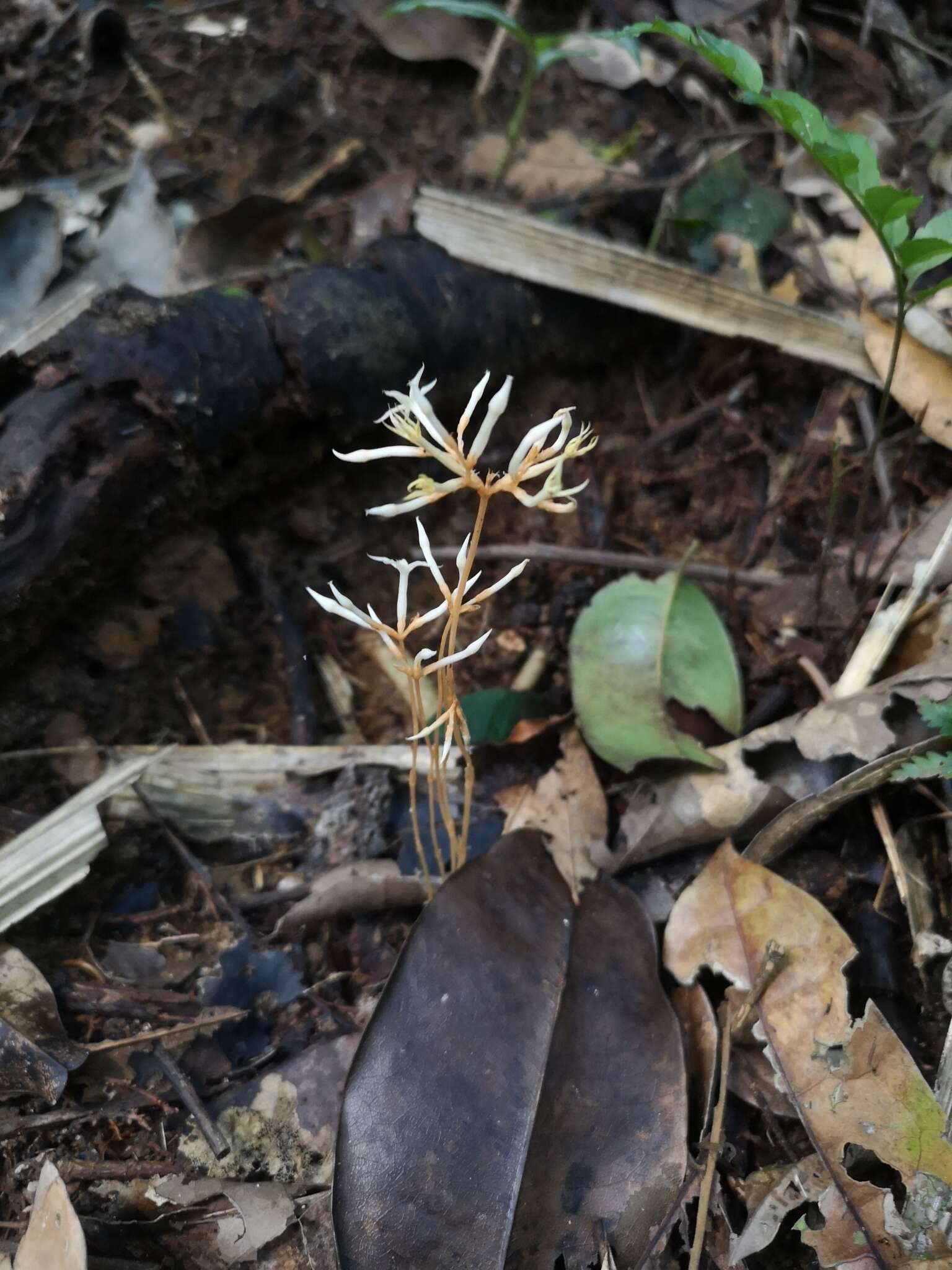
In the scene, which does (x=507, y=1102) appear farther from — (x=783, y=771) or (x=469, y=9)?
(x=469, y=9)

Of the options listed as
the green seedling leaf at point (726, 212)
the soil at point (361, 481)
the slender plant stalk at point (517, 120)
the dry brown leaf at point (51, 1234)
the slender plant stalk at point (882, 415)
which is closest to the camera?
the dry brown leaf at point (51, 1234)

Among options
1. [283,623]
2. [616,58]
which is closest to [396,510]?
[283,623]

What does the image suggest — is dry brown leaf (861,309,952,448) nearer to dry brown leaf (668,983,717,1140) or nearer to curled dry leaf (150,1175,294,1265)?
dry brown leaf (668,983,717,1140)

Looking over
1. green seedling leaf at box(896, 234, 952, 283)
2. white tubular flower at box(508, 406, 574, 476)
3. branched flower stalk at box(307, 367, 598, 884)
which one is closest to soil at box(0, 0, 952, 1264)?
green seedling leaf at box(896, 234, 952, 283)

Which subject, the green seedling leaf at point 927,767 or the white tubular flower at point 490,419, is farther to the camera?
the green seedling leaf at point 927,767

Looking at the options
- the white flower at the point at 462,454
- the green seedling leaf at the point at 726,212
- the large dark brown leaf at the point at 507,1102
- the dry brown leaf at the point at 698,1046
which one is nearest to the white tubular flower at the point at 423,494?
the white flower at the point at 462,454

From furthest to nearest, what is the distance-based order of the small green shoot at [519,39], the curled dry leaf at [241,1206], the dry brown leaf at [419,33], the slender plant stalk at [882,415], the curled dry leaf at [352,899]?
1. the dry brown leaf at [419,33]
2. the small green shoot at [519,39]
3. the curled dry leaf at [352,899]
4. the slender plant stalk at [882,415]
5. the curled dry leaf at [241,1206]

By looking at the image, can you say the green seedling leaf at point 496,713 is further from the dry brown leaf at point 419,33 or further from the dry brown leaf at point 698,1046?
the dry brown leaf at point 419,33
